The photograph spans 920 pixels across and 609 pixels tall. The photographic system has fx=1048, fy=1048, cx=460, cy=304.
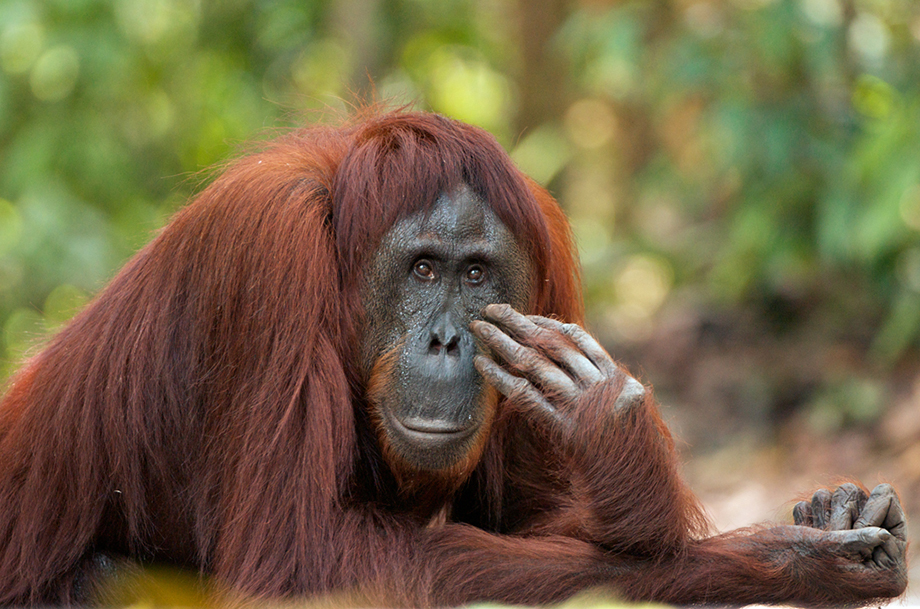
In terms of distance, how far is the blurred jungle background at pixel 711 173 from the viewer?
22.9 feet

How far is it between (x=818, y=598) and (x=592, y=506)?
80 centimetres

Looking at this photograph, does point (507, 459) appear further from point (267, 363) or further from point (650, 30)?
point (650, 30)

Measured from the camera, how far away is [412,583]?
3.13 meters

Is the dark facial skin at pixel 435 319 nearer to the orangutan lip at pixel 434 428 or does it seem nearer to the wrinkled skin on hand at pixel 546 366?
the orangutan lip at pixel 434 428

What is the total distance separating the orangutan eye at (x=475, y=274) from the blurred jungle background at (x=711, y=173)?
6.72 ft

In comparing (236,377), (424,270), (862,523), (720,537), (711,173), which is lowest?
(236,377)

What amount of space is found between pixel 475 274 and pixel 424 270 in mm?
173

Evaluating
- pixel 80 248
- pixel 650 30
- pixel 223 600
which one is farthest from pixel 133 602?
pixel 650 30

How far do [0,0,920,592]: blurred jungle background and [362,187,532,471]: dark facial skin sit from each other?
6.72 ft

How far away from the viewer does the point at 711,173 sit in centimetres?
1092

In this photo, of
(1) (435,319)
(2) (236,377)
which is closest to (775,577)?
(1) (435,319)

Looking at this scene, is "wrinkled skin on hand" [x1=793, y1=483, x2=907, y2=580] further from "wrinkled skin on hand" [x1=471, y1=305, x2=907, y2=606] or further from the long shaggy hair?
the long shaggy hair

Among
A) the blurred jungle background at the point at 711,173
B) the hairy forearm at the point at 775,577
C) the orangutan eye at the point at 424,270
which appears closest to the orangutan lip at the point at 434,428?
the orangutan eye at the point at 424,270

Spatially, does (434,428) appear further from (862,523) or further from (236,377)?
(862,523)
